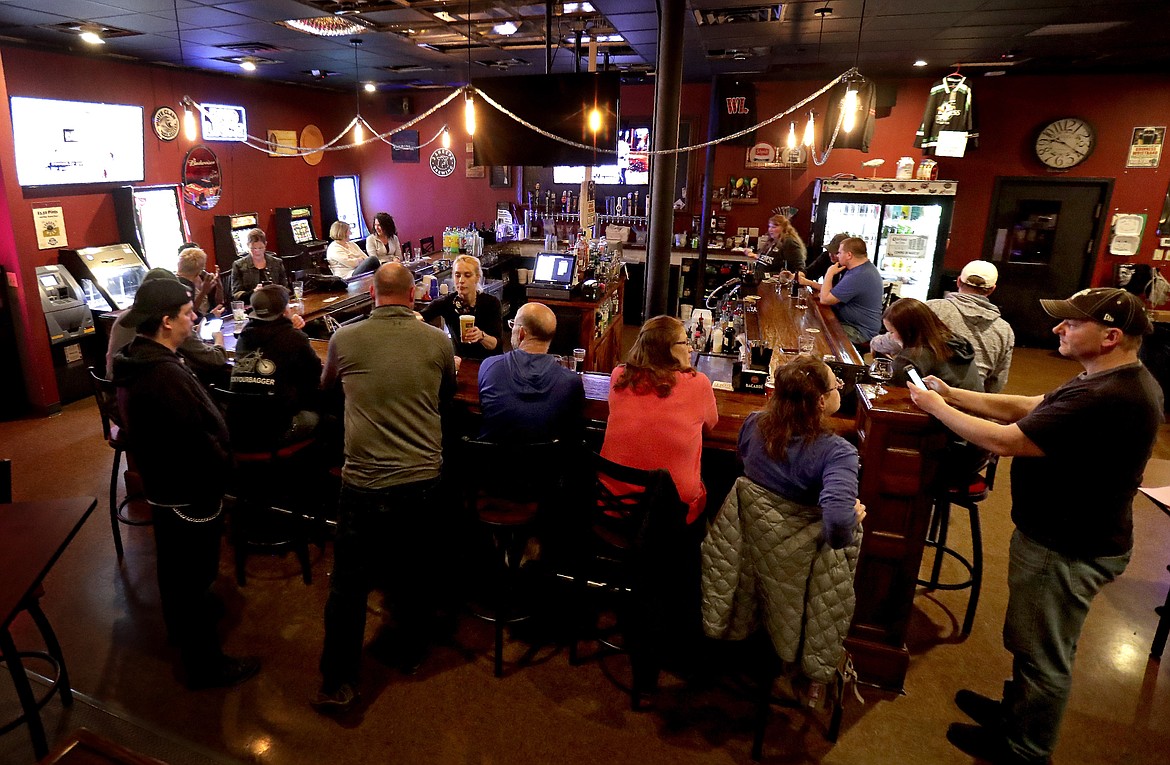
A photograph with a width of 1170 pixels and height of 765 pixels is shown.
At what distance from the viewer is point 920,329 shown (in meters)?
3.18

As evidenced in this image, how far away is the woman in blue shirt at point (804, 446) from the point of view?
7.43 feet

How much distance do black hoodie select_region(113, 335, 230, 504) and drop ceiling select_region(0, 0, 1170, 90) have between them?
365cm

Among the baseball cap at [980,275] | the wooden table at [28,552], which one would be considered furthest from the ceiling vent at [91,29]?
the baseball cap at [980,275]

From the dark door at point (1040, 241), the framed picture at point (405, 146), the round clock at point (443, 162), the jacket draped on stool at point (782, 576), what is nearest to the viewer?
the jacket draped on stool at point (782, 576)

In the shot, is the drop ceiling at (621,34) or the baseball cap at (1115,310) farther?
the drop ceiling at (621,34)

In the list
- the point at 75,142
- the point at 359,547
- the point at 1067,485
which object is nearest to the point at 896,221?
the point at 1067,485

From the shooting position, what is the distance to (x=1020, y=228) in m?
8.65

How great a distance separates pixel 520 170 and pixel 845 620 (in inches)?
372

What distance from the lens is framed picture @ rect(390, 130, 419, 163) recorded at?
11.3 meters

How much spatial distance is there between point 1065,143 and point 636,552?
8.79 meters

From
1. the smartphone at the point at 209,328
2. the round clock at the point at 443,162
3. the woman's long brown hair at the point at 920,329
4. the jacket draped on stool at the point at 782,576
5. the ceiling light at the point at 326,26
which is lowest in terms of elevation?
the jacket draped on stool at the point at 782,576

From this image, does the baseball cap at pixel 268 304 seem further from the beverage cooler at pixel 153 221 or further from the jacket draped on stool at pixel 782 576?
the beverage cooler at pixel 153 221

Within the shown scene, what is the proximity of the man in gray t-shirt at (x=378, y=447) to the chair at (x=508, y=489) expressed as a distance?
0.65 feet

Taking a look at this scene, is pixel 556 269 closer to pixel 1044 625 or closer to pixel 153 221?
pixel 1044 625
